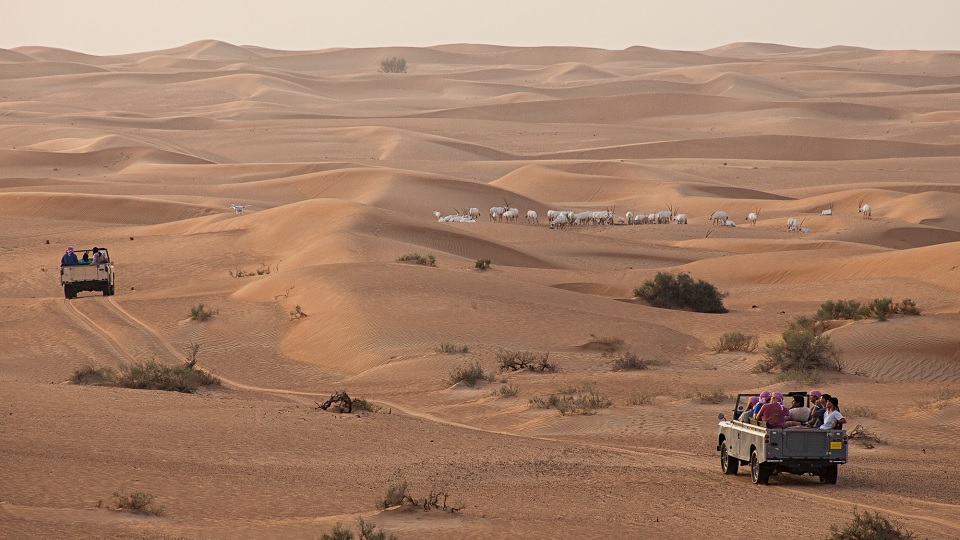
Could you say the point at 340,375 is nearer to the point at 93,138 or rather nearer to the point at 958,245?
the point at 958,245

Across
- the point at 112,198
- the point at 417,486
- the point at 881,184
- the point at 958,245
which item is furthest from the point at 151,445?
the point at 881,184

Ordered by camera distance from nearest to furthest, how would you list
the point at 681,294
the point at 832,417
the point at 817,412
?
the point at 832,417 < the point at 817,412 < the point at 681,294

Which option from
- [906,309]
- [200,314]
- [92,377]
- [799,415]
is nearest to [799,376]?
[906,309]

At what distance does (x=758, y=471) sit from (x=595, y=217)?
118 feet

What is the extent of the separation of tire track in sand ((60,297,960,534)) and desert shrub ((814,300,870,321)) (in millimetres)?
10374

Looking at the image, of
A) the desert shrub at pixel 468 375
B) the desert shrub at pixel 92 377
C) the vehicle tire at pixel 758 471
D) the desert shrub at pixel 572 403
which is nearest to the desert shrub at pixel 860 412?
the desert shrub at pixel 572 403

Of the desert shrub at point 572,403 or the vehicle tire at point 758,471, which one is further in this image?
the desert shrub at point 572,403

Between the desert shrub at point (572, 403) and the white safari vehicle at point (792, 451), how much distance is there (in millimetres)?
4865

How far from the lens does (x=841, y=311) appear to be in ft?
84.3

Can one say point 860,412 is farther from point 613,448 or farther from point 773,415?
point 773,415

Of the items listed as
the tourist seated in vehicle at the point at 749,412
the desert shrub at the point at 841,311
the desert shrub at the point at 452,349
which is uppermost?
the desert shrub at the point at 841,311

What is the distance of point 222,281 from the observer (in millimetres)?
31562

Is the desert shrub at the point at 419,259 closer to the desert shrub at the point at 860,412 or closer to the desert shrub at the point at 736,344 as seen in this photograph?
the desert shrub at the point at 736,344

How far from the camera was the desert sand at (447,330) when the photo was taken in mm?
11992
